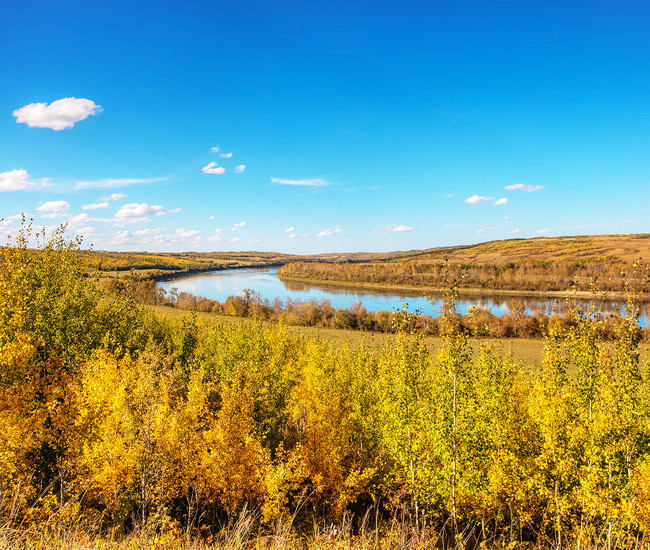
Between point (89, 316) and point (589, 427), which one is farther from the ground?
point (89, 316)

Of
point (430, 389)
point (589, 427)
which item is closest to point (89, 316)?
point (430, 389)

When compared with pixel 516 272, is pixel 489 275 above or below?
below

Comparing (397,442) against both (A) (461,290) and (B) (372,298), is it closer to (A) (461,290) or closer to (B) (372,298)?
(A) (461,290)

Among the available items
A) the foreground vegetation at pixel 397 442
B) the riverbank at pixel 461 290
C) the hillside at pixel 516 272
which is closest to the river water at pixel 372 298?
the riverbank at pixel 461 290

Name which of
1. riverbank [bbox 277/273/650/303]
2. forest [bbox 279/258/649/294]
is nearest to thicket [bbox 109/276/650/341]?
riverbank [bbox 277/273/650/303]

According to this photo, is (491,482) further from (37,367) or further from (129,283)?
(129,283)

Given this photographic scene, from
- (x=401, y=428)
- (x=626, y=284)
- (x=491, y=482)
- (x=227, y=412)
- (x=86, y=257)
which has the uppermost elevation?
(x=86, y=257)

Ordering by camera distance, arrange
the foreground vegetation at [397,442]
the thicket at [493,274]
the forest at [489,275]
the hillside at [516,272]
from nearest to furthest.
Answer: the foreground vegetation at [397,442] → the forest at [489,275] → the thicket at [493,274] → the hillside at [516,272]

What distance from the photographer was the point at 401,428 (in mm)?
15539

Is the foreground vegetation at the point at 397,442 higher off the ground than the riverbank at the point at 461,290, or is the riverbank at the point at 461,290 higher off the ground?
the foreground vegetation at the point at 397,442

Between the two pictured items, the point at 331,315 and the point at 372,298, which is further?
the point at 372,298

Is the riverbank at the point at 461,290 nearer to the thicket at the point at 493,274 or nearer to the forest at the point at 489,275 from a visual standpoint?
the forest at the point at 489,275

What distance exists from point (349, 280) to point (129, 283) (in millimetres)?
143918

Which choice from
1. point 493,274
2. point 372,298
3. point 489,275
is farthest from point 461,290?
point 493,274
